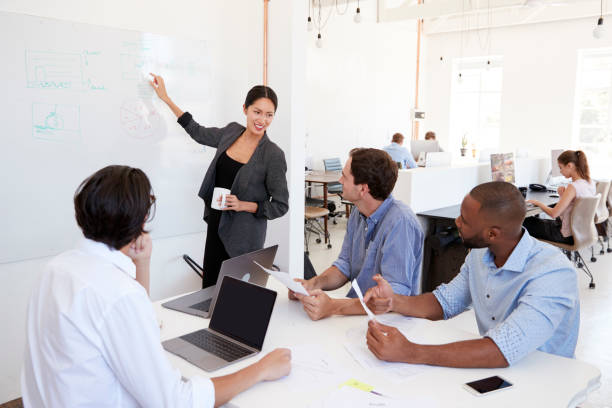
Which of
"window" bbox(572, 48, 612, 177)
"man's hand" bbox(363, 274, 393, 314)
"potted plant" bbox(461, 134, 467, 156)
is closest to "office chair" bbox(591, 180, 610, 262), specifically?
"window" bbox(572, 48, 612, 177)

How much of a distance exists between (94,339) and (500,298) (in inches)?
48.6

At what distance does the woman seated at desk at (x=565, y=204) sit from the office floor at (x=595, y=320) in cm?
57

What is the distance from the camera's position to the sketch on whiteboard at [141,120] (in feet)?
9.12

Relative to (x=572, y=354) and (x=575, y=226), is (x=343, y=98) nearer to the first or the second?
(x=575, y=226)

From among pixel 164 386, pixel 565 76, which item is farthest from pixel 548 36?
pixel 164 386

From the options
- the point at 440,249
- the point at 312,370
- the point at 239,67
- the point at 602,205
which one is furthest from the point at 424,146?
the point at 312,370

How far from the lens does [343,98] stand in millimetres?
8273

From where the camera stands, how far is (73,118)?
2.57 m

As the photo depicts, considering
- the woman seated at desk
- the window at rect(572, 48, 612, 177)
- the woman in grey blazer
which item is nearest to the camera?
the woman in grey blazer

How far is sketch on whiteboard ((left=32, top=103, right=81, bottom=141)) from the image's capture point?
8.02 feet

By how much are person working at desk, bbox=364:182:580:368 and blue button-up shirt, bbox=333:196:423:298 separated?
0.14 m

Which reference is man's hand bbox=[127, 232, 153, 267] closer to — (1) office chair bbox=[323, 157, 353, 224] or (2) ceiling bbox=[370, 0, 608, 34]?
(1) office chair bbox=[323, 157, 353, 224]

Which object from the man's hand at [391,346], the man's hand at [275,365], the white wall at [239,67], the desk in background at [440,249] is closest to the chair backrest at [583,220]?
the desk in background at [440,249]

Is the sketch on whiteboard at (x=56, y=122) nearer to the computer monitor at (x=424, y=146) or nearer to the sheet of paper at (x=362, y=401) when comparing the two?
the sheet of paper at (x=362, y=401)
